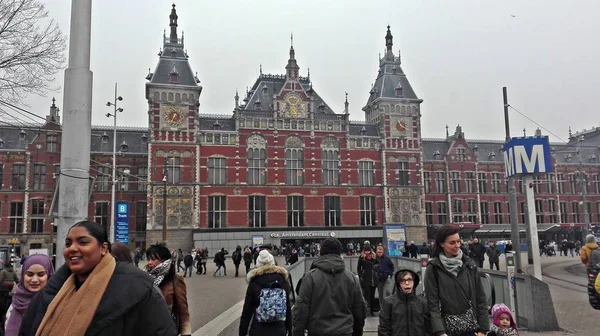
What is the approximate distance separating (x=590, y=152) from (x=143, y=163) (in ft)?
161

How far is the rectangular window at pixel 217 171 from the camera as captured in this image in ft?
127

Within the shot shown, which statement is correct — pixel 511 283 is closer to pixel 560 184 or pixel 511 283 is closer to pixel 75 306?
pixel 75 306

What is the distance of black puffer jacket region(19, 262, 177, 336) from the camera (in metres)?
2.27

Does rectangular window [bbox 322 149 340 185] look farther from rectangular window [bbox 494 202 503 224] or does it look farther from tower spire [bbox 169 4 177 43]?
rectangular window [bbox 494 202 503 224]

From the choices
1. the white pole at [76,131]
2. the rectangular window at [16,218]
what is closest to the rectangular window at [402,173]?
the rectangular window at [16,218]

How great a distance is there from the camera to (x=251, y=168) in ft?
131

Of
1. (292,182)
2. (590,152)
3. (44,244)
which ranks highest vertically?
(590,152)

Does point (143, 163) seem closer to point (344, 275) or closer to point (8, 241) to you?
point (8, 241)

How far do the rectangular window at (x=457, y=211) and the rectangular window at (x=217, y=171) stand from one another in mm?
23299

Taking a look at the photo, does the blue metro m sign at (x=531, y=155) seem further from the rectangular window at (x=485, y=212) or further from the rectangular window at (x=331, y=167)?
the rectangular window at (x=485, y=212)

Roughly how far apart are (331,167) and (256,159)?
674 centimetres

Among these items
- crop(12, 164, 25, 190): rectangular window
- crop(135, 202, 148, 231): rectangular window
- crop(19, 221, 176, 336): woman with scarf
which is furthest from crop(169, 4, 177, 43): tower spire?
crop(19, 221, 176, 336): woman with scarf

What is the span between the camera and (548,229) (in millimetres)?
48750

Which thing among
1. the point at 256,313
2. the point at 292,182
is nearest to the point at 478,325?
the point at 256,313
